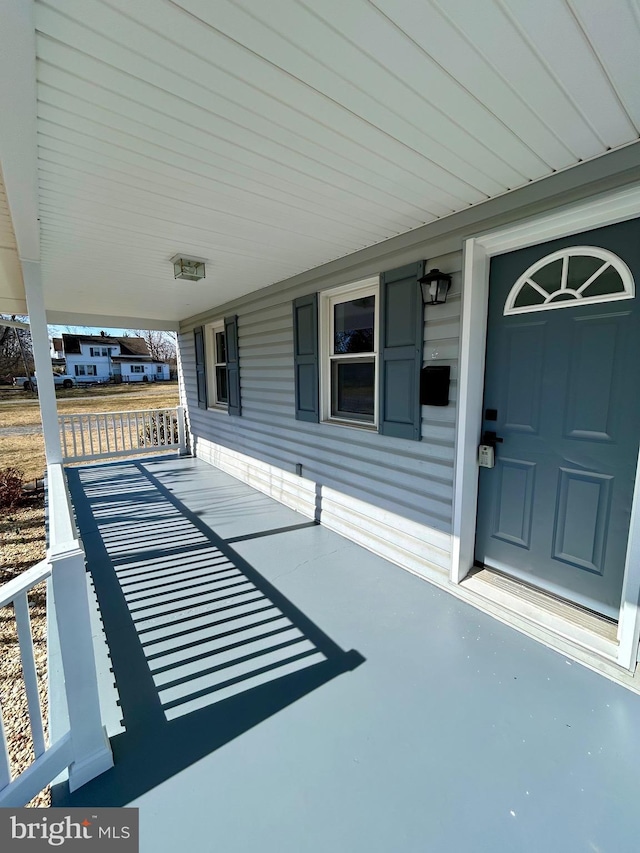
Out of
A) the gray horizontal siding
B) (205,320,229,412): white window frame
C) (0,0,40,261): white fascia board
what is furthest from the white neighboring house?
(0,0,40,261): white fascia board

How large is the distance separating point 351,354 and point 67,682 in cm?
289

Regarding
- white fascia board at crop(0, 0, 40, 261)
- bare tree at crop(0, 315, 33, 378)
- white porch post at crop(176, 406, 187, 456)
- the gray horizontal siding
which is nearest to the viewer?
white fascia board at crop(0, 0, 40, 261)

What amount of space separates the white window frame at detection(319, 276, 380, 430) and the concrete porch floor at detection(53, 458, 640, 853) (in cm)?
142

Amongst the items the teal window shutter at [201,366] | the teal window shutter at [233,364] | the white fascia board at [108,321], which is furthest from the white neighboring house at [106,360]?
the teal window shutter at [233,364]

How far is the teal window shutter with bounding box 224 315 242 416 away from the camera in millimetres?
5113

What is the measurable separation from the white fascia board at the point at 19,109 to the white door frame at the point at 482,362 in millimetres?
2174

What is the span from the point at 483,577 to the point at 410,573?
53cm

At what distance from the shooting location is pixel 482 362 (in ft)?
8.00

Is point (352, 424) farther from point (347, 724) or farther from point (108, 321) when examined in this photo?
point (108, 321)

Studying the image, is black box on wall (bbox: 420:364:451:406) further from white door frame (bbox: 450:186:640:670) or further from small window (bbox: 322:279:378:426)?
small window (bbox: 322:279:378:426)

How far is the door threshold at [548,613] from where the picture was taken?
1.96 m

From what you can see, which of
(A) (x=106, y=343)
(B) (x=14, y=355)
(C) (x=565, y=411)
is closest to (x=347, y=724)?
(C) (x=565, y=411)

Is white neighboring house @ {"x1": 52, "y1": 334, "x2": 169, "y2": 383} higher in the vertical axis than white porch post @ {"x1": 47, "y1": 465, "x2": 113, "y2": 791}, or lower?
higher

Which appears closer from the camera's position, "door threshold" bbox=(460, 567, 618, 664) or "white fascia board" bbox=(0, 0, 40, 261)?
"white fascia board" bbox=(0, 0, 40, 261)
